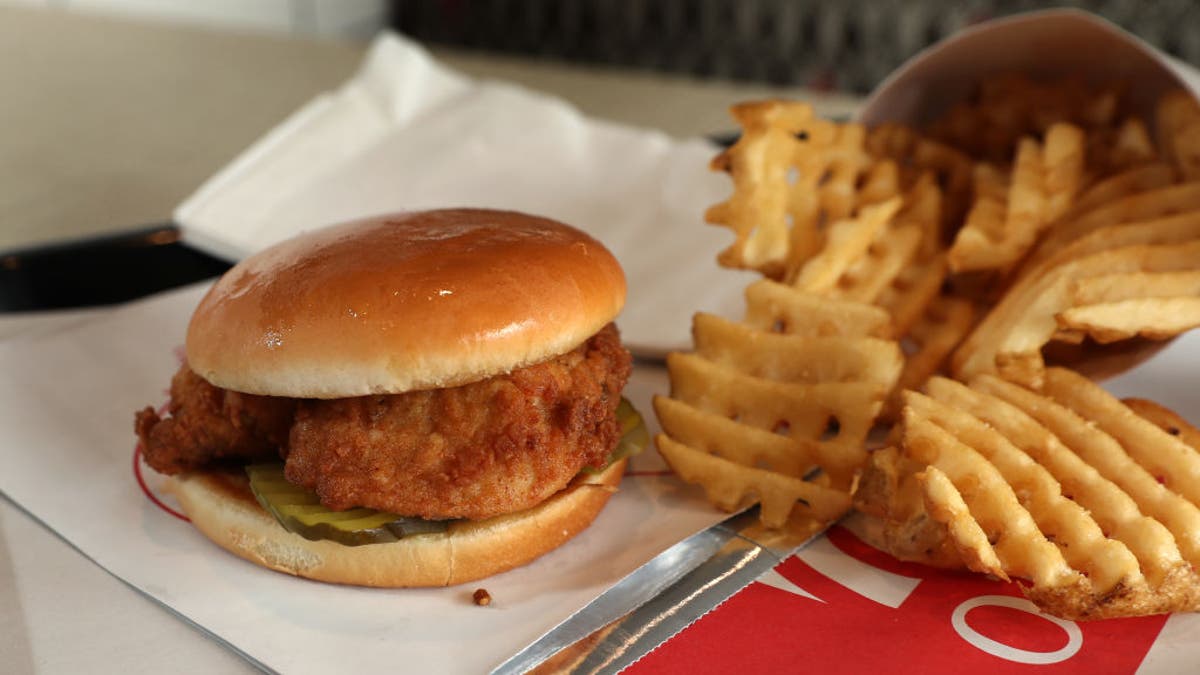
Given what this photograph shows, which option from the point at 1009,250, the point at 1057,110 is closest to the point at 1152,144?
the point at 1057,110

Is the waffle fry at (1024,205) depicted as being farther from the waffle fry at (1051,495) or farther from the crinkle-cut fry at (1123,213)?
the waffle fry at (1051,495)

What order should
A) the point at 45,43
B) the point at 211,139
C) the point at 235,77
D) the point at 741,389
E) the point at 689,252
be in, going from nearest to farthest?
the point at 741,389, the point at 689,252, the point at 211,139, the point at 235,77, the point at 45,43

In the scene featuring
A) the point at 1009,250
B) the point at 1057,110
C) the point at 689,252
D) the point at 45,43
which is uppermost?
the point at 1057,110

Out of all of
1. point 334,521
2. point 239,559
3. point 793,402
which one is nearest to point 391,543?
point 334,521

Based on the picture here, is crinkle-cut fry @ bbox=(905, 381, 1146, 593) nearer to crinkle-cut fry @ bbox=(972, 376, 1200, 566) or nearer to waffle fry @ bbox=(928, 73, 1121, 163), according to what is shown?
crinkle-cut fry @ bbox=(972, 376, 1200, 566)

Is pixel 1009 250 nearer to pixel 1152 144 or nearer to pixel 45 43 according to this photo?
pixel 1152 144

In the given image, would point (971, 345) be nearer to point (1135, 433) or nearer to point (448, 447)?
point (1135, 433)
